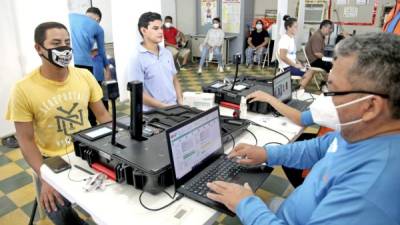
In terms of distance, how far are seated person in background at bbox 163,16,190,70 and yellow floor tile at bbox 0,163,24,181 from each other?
15.4 feet

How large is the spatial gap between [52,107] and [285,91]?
159cm

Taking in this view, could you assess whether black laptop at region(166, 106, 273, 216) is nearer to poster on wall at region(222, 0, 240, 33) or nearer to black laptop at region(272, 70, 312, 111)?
black laptop at region(272, 70, 312, 111)

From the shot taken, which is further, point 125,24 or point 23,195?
point 125,24

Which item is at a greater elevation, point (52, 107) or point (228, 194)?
point (52, 107)

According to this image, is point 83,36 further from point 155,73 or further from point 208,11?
point 208,11

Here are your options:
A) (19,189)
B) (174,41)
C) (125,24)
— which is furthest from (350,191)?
(174,41)

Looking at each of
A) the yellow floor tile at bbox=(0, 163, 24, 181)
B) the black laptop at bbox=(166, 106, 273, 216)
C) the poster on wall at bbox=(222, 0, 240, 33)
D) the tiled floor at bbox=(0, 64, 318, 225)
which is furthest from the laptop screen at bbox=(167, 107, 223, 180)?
the poster on wall at bbox=(222, 0, 240, 33)

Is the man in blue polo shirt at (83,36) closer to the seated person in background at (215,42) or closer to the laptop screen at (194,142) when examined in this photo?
the laptop screen at (194,142)

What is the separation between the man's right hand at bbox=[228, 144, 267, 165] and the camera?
4.54 feet

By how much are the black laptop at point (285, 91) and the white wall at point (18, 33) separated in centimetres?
218

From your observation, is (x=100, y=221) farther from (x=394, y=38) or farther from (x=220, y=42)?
(x=220, y=42)

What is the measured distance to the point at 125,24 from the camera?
4.16 meters

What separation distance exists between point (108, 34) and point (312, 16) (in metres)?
4.86

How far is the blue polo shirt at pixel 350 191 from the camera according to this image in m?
0.76
